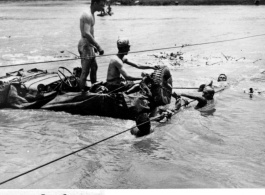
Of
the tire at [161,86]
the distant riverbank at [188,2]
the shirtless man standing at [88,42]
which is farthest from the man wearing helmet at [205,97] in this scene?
the distant riverbank at [188,2]

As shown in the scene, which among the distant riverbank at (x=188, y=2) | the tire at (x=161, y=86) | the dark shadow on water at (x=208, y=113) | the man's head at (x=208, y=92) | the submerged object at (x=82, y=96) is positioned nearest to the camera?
the submerged object at (x=82, y=96)

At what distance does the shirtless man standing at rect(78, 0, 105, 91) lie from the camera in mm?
6781

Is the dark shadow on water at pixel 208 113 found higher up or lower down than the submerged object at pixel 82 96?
lower down

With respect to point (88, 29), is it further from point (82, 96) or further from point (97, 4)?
point (82, 96)

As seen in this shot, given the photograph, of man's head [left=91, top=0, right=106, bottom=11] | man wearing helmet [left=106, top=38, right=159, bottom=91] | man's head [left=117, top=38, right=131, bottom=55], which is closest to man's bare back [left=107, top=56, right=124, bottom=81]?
man wearing helmet [left=106, top=38, right=159, bottom=91]

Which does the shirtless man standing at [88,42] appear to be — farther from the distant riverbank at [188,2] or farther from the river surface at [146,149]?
the distant riverbank at [188,2]

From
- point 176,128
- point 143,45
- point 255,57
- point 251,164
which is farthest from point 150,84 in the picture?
point 143,45

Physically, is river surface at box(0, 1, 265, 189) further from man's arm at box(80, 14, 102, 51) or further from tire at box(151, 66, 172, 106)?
man's arm at box(80, 14, 102, 51)

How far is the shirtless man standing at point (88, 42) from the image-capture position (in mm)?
6781

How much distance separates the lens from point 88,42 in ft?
23.0

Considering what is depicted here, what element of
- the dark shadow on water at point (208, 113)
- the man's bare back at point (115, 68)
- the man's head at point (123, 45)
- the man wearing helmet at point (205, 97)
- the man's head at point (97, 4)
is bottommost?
the dark shadow on water at point (208, 113)

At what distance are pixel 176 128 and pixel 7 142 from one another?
3.14 m

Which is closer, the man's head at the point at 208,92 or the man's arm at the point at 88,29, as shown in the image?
the man's arm at the point at 88,29

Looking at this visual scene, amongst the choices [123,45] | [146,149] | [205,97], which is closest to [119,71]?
[123,45]
